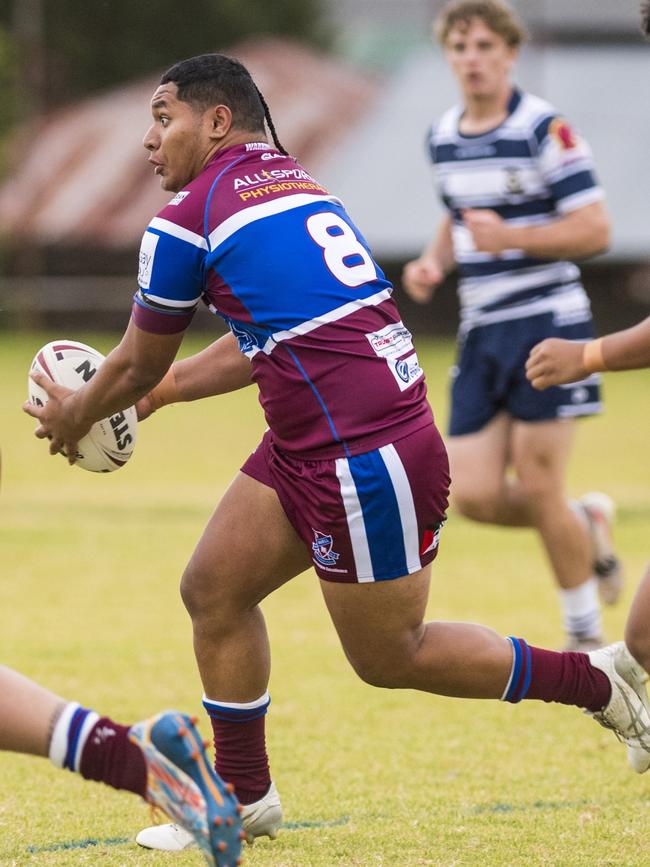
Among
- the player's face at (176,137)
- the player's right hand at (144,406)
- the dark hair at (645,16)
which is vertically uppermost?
the dark hair at (645,16)

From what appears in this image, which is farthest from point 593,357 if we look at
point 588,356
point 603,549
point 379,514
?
point 603,549

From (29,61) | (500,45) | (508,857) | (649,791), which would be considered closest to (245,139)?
(508,857)

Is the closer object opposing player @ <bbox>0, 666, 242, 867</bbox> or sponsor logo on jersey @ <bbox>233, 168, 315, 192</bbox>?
opposing player @ <bbox>0, 666, 242, 867</bbox>

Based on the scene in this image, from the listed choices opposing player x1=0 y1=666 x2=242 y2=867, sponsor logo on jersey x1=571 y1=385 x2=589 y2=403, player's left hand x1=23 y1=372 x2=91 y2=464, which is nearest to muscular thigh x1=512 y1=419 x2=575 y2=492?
sponsor logo on jersey x1=571 y1=385 x2=589 y2=403

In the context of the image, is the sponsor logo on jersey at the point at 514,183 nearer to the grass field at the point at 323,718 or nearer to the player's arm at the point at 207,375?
the grass field at the point at 323,718

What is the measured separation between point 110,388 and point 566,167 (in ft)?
10.3

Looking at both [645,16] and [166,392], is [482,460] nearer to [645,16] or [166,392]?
[166,392]

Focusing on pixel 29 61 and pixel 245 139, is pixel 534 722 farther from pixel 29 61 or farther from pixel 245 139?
pixel 29 61

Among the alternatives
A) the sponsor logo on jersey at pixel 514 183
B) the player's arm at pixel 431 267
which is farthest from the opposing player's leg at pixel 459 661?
the sponsor logo on jersey at pixel 514 183

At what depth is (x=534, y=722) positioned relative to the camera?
5.77 metres

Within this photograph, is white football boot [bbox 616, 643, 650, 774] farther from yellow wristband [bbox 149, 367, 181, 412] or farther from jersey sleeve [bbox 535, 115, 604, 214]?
jersey sleeve [bbox 535, 115, 604, 214]

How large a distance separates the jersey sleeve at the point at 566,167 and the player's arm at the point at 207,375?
2.49 metres

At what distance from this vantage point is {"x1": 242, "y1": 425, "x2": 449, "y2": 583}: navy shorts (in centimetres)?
399

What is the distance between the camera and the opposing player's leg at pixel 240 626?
4238 millimetres
